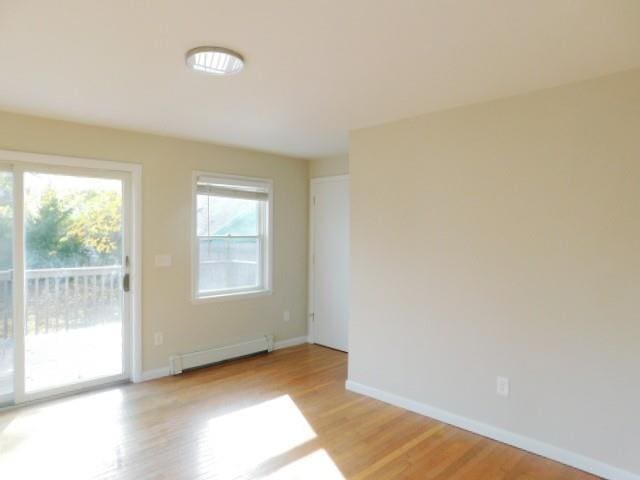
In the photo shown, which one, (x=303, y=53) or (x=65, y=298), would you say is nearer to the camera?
(x=303, y=53)

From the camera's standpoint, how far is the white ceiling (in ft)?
5.55

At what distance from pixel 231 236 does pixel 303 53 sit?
2.82 meters

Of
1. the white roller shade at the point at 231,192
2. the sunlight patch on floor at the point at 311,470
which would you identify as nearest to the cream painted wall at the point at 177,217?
the white roller shade at the point at 231,192

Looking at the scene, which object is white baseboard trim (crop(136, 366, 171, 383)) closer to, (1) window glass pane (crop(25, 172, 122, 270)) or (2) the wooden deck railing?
(2) the wooden deck railing

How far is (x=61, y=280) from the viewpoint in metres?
3.45

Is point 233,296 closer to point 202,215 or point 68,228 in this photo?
point 202,215

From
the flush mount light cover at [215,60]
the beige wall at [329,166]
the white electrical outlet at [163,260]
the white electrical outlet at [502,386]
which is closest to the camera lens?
the flush mount light cover at [215,60]

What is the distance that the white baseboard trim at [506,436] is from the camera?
2338 millimetres

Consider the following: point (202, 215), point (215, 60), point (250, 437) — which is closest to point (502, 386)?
point (250, 437)

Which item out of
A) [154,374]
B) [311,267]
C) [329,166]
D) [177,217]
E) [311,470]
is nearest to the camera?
[311,470]

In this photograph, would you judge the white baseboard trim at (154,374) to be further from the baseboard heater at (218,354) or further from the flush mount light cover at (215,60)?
the flush mount light cover at (215,60)

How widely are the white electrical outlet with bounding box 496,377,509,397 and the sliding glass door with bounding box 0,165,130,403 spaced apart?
10.5 ft

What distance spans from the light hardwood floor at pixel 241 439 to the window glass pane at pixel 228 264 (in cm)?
113

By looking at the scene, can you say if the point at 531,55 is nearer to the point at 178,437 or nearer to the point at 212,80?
the point at 212,80
